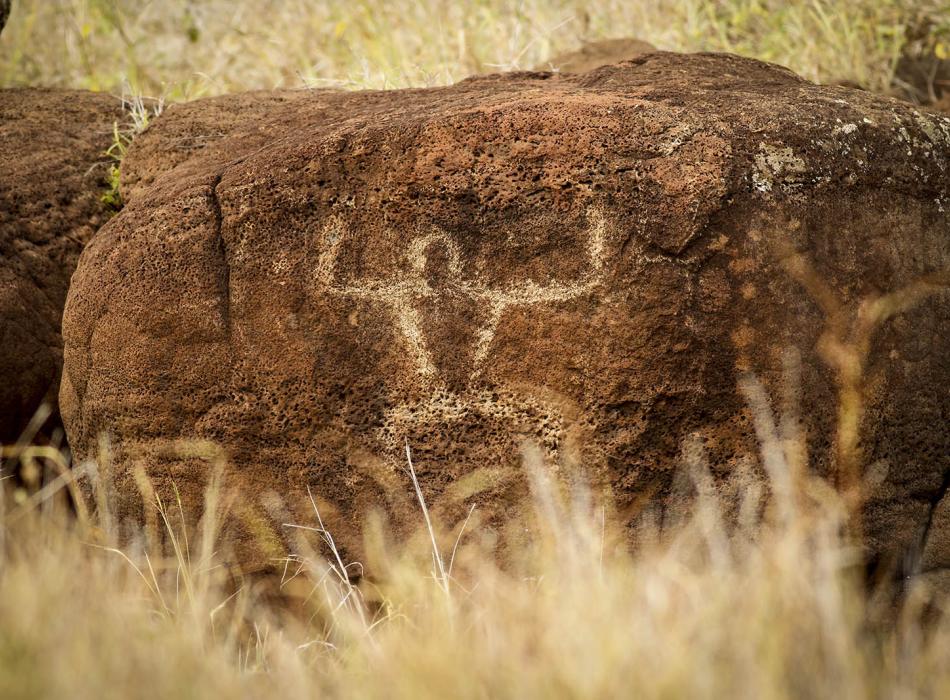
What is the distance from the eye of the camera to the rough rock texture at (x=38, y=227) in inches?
117

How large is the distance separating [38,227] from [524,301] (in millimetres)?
1661

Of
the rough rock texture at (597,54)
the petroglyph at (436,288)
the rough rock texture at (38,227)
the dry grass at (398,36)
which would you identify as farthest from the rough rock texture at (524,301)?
the dry grass at (398,36)

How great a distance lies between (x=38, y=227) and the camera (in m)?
3.15

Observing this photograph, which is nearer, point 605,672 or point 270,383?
point 605,672

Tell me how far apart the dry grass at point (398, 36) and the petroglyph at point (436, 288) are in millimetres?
2117

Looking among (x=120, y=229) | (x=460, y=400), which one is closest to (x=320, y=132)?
(x=120, y=229)

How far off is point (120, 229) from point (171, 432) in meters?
0.48

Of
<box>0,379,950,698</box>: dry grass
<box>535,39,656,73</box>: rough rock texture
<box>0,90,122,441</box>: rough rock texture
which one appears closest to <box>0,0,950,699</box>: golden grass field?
<box>0,379,950,698</box>: dry grass

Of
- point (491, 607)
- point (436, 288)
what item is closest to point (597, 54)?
point (436, 288)

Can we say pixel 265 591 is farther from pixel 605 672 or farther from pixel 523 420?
pixel 605 672

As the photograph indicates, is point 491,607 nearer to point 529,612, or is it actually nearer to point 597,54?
point 529,612

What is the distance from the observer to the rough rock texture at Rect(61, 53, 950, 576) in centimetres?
212

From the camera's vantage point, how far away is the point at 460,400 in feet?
7.15

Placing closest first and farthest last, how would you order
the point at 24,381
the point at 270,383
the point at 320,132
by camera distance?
1. the point at 270,383
2. the point at 320,132
3. the point at 24,381
